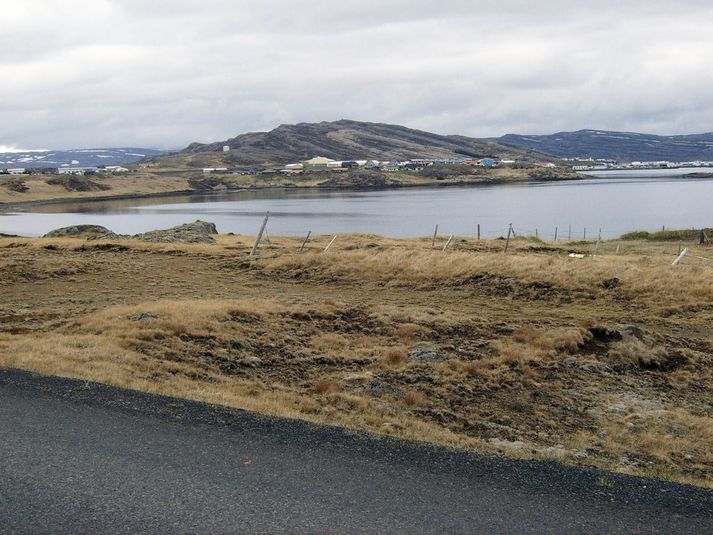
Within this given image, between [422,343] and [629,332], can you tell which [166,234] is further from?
[629,332]

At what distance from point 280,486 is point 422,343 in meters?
11.2

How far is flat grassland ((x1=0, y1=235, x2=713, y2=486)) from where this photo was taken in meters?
12.4

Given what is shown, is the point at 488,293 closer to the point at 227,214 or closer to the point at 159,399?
the point at 159,399

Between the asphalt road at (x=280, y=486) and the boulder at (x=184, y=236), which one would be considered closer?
the asphalt road at (x=280, y=486)

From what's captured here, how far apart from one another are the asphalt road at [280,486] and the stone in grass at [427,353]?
25.3 feet

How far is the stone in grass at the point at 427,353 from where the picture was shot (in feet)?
55.0

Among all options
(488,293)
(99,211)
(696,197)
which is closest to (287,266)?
(488,293)

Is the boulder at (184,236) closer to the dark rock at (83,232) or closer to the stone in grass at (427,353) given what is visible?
the dark rock at (83,232)

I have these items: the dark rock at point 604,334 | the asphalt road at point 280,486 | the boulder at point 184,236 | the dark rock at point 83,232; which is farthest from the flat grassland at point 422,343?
the dark rock at point 83,232

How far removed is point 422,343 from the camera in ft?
59.6

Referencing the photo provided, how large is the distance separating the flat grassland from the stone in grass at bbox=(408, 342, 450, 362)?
2.6 inches

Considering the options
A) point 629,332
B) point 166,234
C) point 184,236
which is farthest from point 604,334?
point 166,234

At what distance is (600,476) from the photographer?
7730mm

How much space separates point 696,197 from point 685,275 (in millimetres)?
142928
